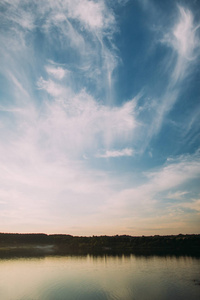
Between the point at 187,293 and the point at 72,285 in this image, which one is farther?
the point at 72,285

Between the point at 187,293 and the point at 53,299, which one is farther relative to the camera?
the point at 187,293

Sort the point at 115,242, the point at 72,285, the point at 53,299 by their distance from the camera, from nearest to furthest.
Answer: the point at 53,299
the point at 72,285
the point at 115,242

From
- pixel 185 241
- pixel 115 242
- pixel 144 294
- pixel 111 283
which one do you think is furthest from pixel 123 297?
pixel 115 242

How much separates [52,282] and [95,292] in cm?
1178

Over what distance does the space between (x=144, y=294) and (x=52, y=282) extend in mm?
18856

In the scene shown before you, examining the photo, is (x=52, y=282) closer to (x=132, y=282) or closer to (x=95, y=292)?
(x=95, y=292)

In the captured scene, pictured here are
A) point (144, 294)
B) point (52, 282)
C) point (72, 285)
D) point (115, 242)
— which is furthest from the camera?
point (115, 242)

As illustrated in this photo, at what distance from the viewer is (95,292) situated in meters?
30.4

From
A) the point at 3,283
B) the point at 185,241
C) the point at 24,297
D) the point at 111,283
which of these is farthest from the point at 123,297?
the point at 185,241

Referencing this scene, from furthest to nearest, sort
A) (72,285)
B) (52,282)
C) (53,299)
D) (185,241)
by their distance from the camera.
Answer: (185,241), (52,282), (72,285), (53,299)

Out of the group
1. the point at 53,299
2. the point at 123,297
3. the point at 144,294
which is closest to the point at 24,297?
the point at 53,299

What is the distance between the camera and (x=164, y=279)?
39.8 metres

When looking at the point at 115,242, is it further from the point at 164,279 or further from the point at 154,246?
the point at 164,279

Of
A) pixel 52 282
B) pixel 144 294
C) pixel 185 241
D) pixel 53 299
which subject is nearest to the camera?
pixel 53 299
